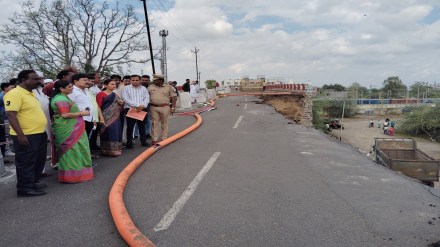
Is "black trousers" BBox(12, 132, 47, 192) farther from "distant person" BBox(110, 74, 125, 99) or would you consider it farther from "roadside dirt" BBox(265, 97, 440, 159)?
"roadside dirt" BBox(265, 97, 440, 159)

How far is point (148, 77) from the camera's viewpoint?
907 centimetres

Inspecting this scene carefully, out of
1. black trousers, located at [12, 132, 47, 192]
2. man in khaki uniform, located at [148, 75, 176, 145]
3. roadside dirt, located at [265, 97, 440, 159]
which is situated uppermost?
man in khaki uniform, located at [148, 75, 176, 145]

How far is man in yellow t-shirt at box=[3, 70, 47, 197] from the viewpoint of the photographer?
482 centimetres

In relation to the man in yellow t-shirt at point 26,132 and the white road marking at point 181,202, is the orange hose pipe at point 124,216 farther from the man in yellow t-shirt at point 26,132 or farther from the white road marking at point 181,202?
the man in yellow t-shirt at point 26,132

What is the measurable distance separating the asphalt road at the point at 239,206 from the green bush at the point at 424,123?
1416 inches

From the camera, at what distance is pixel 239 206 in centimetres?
448

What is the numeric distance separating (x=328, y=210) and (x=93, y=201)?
10.6 ft

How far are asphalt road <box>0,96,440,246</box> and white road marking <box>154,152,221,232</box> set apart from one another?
2 cm

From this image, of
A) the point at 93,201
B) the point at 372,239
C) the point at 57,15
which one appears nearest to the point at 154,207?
the point at 93,201

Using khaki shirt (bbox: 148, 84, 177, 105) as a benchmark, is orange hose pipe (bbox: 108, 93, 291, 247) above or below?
below

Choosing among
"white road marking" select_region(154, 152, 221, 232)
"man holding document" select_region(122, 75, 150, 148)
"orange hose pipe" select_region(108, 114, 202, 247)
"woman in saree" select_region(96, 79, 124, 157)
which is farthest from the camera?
"man holding document" select_region(122, 75, 150, 148)

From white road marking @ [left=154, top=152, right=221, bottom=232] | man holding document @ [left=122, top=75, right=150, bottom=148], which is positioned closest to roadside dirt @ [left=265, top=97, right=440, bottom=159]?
man holding document @ [left=122, top=75, right=150, bottom=148]

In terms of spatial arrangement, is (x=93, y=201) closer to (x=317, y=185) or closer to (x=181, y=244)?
(x=181, y=244)

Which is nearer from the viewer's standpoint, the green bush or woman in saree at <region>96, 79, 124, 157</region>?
woman in saree at <region>96, 79, 124, 157</region>
